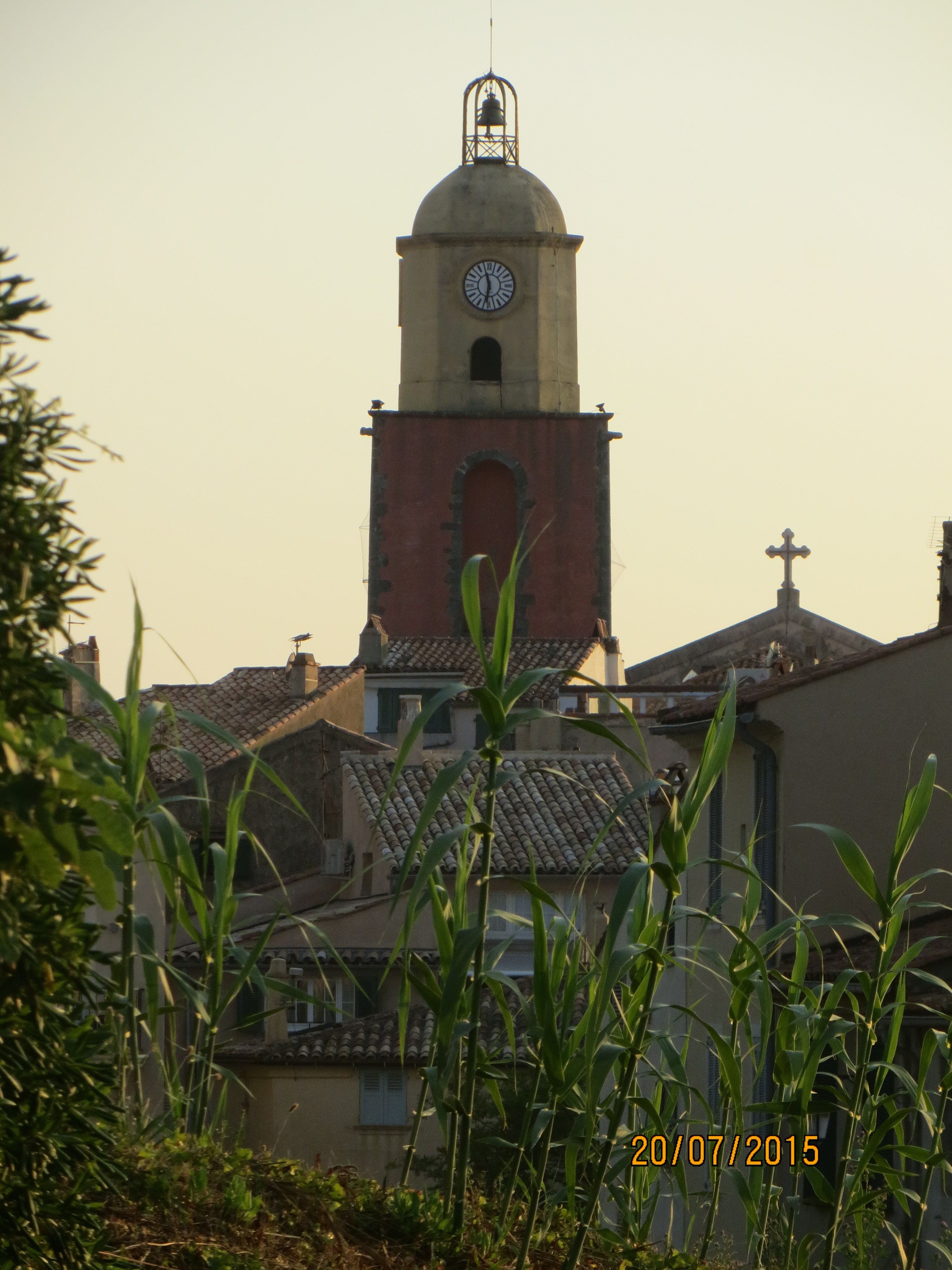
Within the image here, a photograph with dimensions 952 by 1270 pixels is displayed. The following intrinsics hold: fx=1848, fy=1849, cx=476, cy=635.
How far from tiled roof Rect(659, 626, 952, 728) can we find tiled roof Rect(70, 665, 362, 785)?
1761 centimetres

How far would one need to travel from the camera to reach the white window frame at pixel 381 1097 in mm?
20656

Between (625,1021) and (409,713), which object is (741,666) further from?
(625,1021)

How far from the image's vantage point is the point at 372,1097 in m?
20.9

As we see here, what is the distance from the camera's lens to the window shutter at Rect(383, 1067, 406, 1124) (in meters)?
20.6

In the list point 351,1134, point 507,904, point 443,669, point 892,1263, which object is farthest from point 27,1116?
point 443,669

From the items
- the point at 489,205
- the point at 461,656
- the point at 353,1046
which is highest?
the point at 489,205

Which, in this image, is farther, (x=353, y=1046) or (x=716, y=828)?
(x=353, y=1046)

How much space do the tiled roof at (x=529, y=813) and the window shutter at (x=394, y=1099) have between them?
4.41 m

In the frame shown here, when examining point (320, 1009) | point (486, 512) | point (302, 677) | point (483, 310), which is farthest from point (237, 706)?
point (320, 1009)

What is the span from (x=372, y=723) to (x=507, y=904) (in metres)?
14.5

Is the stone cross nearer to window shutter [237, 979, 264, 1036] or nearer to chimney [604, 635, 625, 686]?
chimney [604, 635, 625, 686]

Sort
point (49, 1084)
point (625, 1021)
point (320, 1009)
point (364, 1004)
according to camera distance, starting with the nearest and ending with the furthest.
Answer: point (49, 1084) < point (625, 1021) < point (320, 1009) < point (364, 1004)

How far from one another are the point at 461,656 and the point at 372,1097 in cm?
1971
